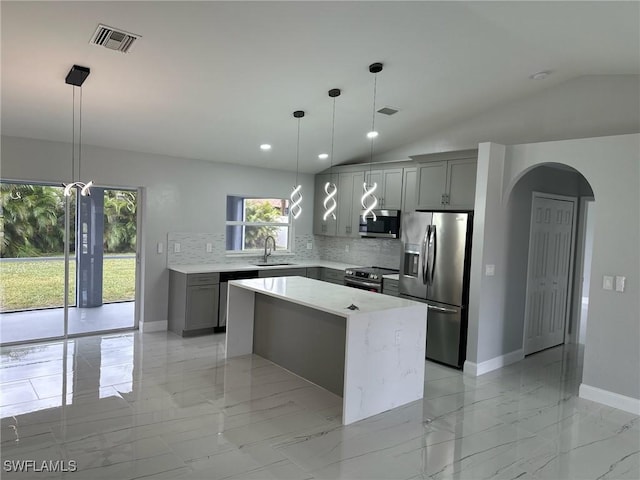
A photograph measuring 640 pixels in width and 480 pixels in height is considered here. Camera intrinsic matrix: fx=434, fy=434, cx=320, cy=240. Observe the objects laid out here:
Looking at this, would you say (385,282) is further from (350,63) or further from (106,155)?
(106,155)

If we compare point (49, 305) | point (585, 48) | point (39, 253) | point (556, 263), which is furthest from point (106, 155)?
point (556, 263)

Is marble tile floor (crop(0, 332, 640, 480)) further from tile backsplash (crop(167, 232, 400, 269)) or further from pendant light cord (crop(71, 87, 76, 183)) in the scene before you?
→ pendant light cord (crop(71, 87, 76, 183))

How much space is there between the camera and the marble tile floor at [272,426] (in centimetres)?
281

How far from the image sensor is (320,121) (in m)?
5.33

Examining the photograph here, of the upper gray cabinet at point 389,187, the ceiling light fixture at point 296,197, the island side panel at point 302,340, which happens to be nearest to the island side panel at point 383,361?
the island side panel at point 302,340

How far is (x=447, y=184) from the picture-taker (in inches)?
205

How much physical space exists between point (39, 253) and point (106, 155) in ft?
4.70

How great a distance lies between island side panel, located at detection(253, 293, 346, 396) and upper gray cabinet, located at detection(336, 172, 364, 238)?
231 cm

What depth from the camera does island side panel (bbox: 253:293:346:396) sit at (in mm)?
4090

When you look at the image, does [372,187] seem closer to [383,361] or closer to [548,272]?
[383,361]

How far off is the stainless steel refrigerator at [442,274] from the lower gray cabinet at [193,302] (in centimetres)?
258

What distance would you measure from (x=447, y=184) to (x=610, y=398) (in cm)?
270

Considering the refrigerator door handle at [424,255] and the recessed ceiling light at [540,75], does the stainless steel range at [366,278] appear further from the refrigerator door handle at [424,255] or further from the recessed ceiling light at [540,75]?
the recessed ceiling light at [540,75]

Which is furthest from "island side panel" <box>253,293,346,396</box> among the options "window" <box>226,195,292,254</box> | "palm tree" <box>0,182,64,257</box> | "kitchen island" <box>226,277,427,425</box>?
"palm tree" <box>0,182,64,257</box>
